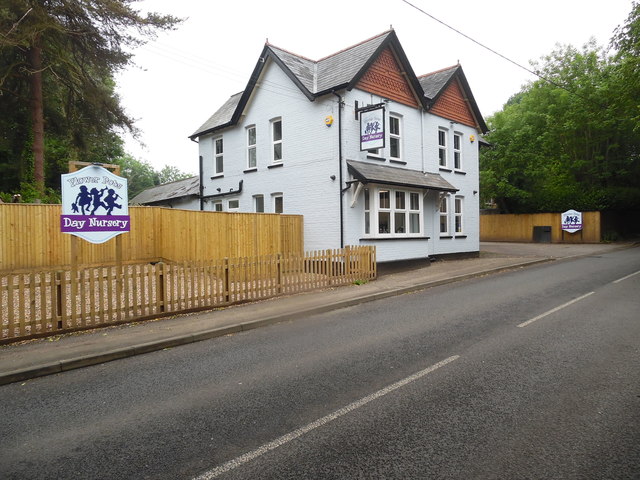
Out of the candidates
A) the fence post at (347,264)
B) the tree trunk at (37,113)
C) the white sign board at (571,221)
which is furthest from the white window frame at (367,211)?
the white sign board at (571,221)

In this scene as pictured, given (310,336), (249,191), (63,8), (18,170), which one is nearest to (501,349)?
(310,336)

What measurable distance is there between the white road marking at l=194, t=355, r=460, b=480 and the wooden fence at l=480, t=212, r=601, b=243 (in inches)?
1194

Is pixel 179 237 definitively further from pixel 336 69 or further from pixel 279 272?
pixel 336 69

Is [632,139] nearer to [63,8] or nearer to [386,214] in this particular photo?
[386,214]

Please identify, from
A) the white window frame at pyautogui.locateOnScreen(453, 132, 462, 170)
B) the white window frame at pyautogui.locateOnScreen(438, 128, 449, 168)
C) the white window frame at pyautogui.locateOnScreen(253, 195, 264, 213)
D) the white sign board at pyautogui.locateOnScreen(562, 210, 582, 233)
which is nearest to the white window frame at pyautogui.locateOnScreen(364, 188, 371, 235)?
the white window frame at pyautogui.locateOnScreen(253, 195, 264, 213)

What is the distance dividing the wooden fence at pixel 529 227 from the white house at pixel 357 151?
1378 cm

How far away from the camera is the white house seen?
1438cm

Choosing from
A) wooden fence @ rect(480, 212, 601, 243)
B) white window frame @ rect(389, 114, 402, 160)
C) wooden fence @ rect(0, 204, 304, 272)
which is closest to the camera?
wooden fence @ rect(0, 204, 304, 272)

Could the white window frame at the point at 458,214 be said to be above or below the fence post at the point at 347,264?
above

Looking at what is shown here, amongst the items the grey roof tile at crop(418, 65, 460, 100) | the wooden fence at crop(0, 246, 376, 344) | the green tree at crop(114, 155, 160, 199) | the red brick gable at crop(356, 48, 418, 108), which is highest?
the green tree at crop(114, 155, 160, 199)

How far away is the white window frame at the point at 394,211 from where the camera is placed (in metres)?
14.5

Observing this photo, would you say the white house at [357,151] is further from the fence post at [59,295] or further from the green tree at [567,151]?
the green tree at [567,151]

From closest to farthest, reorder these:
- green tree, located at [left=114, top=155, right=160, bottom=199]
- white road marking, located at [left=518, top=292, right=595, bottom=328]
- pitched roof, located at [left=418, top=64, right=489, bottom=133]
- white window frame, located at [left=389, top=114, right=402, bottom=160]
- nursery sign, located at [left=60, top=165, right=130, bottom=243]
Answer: white road marking, located at [left=518, top=292, right=595, bottom=328] → nursery sign, located at [left=60, top=165, right=130, bottom=243] → white window frame, located at [left=389, top=114, right=402, bottom=160] → pitched roof, located at [left=418, top=64, right=489, bottom=133] → green tree, located at [left=114, top=155, right=160, bottom=199]

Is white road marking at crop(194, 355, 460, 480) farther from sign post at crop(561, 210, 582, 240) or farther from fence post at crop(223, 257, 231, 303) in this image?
sign post at crop(561, 210, 582, 240)
